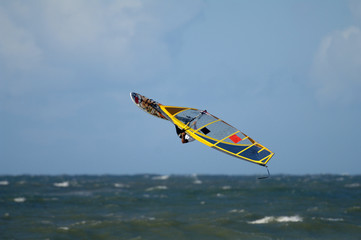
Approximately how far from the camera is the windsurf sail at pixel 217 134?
9633 millimetres

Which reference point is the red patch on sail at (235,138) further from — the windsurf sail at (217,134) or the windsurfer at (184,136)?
the windsurfer at (184,136)

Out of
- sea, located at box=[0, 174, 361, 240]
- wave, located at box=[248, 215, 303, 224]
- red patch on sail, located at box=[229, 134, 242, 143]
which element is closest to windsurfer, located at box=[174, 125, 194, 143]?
red patch on sail, located at box=[229, 134, 242, 143]

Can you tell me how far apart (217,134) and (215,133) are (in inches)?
2.5

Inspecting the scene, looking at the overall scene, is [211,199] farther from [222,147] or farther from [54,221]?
[222,147]

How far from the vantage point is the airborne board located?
9641mm

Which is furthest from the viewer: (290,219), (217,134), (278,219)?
(278,219)

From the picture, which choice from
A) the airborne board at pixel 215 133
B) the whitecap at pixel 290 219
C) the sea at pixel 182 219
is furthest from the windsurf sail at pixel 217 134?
the whitecap at pixel 290 219

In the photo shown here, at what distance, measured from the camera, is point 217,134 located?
1085 centimetres

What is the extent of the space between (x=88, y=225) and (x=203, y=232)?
7334 mm

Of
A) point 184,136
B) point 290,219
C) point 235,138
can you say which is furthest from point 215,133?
point 290,219

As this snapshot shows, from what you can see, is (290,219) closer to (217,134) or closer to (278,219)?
(278,219)

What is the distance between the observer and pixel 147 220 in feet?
84.6

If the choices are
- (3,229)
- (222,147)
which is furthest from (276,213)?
(222,147)

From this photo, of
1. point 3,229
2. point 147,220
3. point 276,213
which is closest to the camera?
point 3,229
